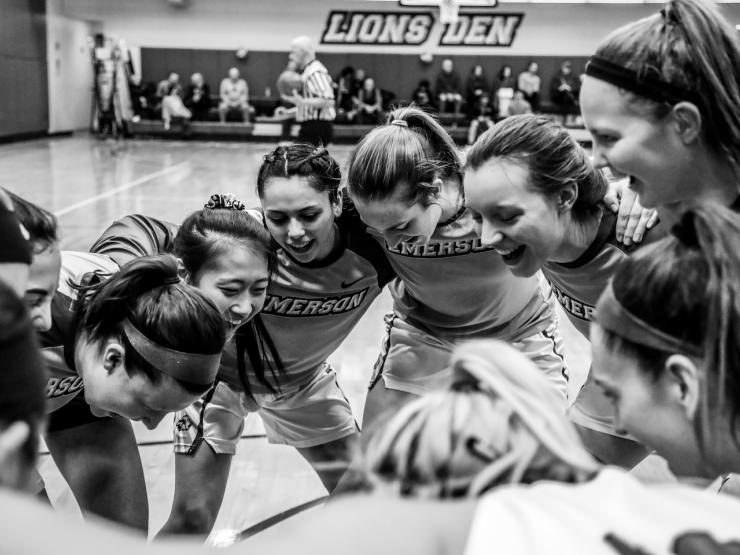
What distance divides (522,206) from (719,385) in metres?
1.23

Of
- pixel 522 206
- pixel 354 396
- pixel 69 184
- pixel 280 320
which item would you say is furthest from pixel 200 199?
pixel 522 206

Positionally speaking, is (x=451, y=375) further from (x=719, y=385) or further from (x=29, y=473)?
(x=29, y=473)

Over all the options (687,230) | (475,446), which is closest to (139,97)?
(687,230)

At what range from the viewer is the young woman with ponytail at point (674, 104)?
2008mm

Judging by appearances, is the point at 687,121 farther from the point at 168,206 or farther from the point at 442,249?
the point at 168,206

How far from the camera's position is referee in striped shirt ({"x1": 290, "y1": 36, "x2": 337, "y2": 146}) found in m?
12.6

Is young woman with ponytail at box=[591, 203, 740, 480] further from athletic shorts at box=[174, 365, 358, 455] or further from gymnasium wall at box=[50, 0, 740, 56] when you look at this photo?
gymnasium wall at box=[50, 0, 740, 56]

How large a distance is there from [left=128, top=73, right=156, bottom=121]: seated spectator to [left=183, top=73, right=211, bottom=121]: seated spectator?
0.95m

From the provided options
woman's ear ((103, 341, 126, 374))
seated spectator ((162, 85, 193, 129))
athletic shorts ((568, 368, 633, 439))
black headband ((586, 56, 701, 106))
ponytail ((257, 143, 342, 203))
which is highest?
black headband ((586, 56, 701, 106))

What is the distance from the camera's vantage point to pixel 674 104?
203cm

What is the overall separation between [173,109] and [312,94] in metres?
8.56

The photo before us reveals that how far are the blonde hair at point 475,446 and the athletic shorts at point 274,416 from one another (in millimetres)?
2092

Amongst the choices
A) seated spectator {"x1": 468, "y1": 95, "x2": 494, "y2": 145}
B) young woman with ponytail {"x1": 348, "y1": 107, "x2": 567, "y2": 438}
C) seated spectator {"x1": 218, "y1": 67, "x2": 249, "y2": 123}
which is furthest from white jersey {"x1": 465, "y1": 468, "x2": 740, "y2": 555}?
seated spectator {"x1": 218, "y1": 67, "x2": 249, "y2": 123}

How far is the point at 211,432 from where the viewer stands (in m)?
3.10
